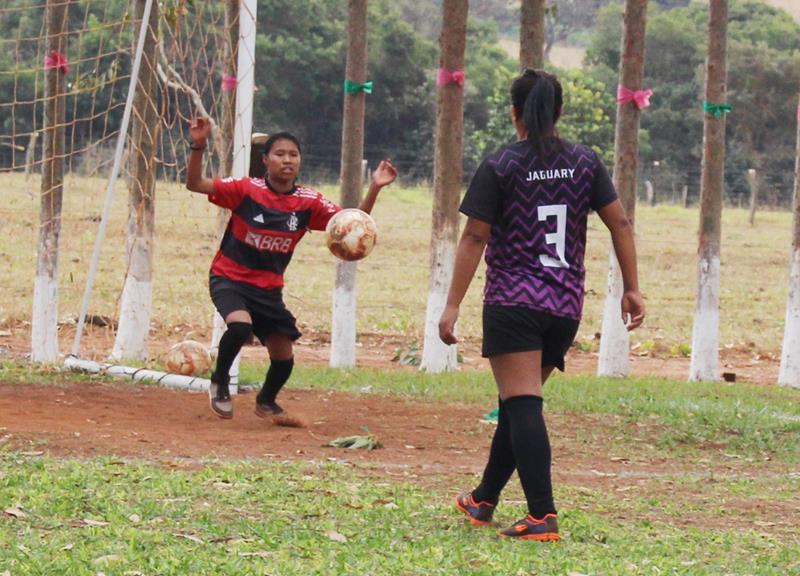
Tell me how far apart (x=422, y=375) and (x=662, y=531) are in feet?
20.6

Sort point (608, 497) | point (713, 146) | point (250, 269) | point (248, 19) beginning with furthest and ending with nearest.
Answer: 1. point (713, 146)
2. point (248, 19)
3. point (250, 269)
4. point (608, 497)

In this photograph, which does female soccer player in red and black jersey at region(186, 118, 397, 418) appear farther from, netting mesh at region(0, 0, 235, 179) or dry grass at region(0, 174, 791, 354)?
dry grass at region(0, 174, 791, 354)

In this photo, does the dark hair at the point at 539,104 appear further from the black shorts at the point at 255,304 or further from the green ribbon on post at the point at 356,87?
the green ribbon on post at the point at 356,87

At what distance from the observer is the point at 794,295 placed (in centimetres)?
1381

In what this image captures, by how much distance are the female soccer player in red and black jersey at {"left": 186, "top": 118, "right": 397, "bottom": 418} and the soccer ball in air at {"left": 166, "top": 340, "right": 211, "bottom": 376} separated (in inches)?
89.3

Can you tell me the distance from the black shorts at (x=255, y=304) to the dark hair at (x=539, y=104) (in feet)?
10.5

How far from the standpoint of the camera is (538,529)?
6.35 meters

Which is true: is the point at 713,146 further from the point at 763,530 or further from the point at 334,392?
the point at 763,530

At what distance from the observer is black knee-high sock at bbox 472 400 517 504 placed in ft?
21.6

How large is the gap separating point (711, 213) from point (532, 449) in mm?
8104

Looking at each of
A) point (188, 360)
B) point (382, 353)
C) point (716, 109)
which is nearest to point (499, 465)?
point (188, 360)

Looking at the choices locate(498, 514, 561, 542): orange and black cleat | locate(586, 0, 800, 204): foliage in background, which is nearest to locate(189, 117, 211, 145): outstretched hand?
locate(498, 514, 561, 542): orange and black cleat

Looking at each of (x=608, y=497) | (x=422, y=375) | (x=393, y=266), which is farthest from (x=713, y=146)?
(x=393, y=266)

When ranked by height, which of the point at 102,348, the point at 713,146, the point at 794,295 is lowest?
the point at 102,348
